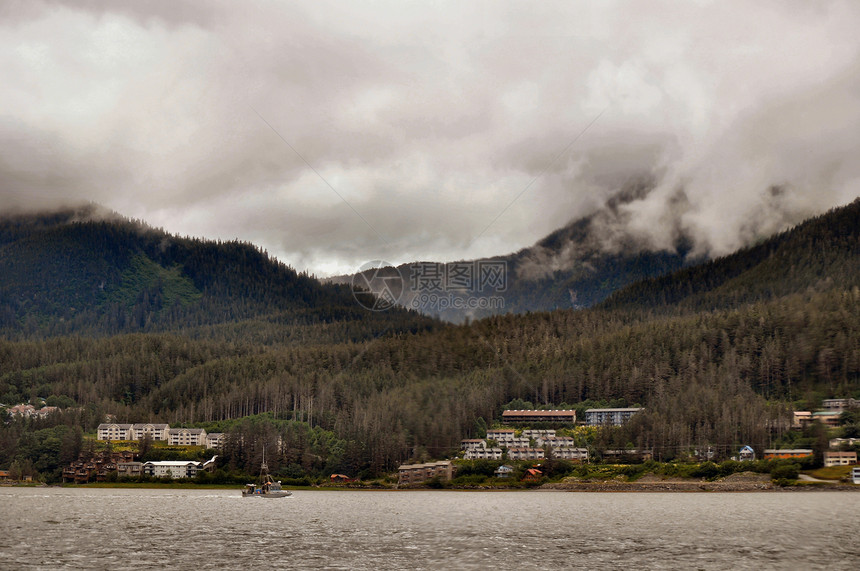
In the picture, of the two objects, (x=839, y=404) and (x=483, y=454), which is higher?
(x=839, y=404)

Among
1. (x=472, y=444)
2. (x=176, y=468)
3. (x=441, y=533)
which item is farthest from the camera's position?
(x=176, y=468)

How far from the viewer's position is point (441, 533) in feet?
299

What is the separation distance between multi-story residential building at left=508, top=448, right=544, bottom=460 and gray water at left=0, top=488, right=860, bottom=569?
33.2 m

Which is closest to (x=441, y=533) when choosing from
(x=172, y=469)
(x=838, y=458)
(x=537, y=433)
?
(x=838, y=458)

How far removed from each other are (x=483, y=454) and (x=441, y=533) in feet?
293

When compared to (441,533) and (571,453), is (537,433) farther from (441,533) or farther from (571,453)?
(441,533)

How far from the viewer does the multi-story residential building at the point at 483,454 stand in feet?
586

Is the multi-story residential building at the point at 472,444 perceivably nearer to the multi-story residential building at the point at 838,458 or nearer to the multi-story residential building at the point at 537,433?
the multi-story residential building at the point at 537,433

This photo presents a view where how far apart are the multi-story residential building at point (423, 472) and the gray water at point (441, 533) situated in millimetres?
28448

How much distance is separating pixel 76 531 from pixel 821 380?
314ft

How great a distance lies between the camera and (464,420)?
613 feet

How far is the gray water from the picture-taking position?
71.8 meters

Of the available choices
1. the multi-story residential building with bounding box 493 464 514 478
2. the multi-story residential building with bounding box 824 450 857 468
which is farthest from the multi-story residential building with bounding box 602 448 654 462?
the multi-story residential building with bounding box 824 450 857 468

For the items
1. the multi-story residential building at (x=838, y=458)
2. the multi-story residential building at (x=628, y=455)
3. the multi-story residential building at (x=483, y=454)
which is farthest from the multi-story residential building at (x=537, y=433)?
the multi-story residential building at (x=838, y=458)
